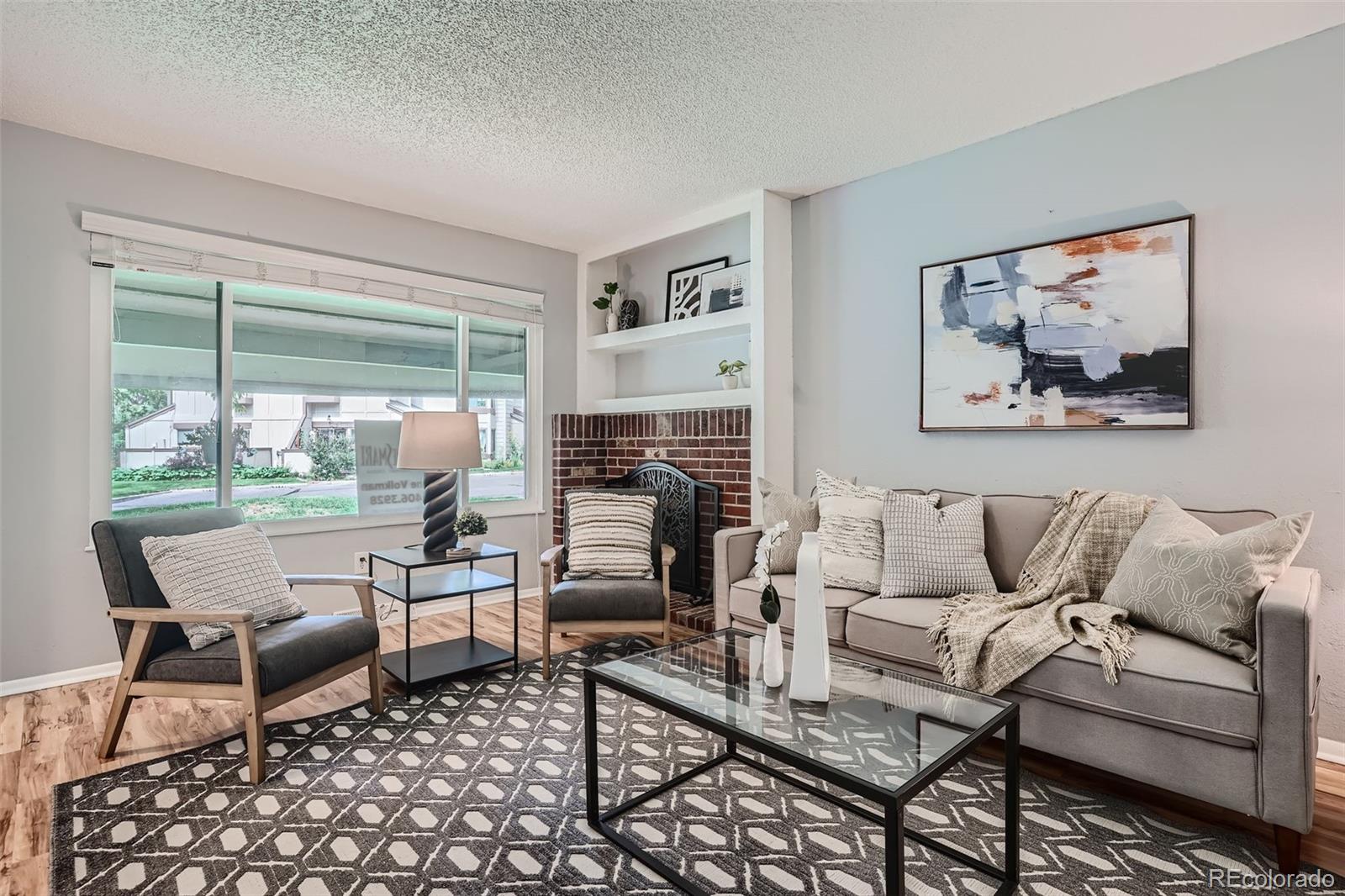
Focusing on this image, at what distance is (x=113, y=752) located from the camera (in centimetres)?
244

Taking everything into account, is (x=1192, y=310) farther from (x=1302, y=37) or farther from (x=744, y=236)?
(x=744, y=236)

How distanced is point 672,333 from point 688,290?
370 millimetres

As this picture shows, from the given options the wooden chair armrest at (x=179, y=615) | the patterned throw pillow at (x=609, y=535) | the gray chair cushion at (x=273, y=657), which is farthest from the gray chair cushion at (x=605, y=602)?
the wooden chair armrest at (x=179, y=615)

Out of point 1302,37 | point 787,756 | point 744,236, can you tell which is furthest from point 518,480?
point 1302,37

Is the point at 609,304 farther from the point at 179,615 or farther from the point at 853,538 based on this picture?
the point at 179,615

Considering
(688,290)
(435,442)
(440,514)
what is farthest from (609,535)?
(688,290)

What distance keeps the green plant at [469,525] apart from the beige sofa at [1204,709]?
6.72 feet

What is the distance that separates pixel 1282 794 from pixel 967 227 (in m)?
2.58

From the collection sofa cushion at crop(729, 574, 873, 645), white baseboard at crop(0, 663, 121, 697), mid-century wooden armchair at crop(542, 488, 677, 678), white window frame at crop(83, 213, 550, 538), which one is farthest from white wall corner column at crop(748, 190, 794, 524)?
white baseboard at crop(0, 663, 121, 697)

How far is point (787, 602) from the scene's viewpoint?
2938 millimetres

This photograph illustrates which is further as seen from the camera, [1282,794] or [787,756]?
[1282,794]

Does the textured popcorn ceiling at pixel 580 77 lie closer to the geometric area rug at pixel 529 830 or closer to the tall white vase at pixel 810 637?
the tall white vase at pixel 810 637

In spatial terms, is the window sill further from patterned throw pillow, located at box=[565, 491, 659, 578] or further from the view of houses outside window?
patterned throw pillow, located at box=[565, 491, 659, 578]

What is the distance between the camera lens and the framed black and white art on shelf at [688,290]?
14.9 ft
